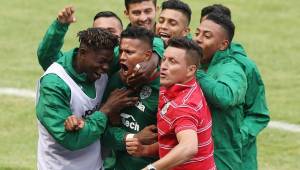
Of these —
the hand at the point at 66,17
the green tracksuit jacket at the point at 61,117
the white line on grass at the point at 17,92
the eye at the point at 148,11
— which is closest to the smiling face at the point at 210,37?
the green tracksuit jacket at the point at 61,117

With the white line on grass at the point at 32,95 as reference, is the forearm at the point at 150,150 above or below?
above

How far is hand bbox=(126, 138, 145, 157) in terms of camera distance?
7.61m

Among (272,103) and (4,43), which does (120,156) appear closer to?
(272,103)

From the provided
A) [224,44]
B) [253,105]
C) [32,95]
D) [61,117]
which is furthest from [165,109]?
[32,95]

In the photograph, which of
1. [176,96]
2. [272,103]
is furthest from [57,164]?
[272,103]

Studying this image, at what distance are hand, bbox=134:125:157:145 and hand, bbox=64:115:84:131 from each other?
0.47 m

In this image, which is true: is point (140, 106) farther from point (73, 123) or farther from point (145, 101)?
point (73, 123)

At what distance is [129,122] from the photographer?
307 inches

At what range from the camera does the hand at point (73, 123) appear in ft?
24.3

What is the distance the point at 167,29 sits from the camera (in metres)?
8.77

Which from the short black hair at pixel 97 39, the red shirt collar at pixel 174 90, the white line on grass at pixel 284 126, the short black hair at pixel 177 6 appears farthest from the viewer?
the white line on grass at pixel 284 126

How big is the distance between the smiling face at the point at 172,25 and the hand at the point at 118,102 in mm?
1170

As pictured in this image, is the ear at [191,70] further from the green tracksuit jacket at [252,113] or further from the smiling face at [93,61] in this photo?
the green tracksuit jacket at [252,113]

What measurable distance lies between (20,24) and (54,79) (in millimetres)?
12670
